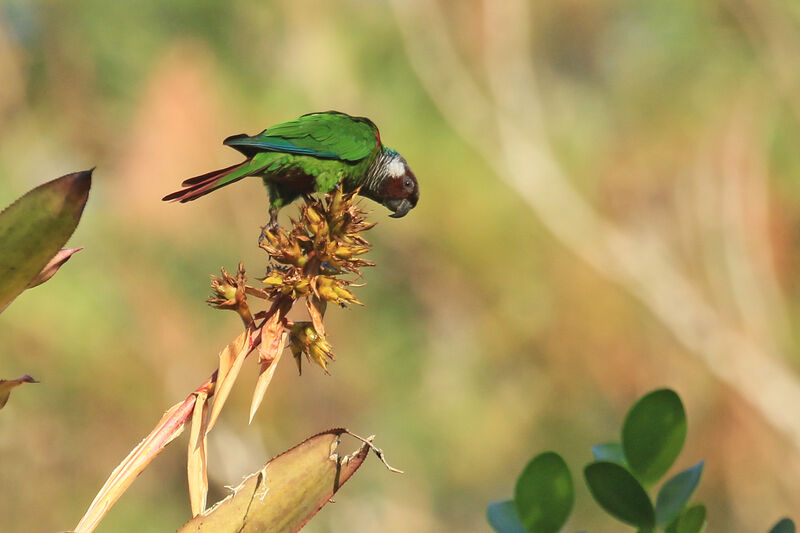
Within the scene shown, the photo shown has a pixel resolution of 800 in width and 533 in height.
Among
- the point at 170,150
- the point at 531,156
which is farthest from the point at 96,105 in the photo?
the point at 531,156

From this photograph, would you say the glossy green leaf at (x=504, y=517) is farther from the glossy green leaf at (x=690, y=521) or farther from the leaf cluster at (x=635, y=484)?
the glossy green leaf at (x=690, y=521)

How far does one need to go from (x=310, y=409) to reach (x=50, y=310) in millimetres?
1254

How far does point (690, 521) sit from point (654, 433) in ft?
0.22

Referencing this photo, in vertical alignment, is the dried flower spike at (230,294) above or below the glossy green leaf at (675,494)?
above

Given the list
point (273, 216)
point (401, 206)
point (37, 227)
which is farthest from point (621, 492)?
point (401, 206)

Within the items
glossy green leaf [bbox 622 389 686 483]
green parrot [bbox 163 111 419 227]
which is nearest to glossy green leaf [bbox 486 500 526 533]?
glossy green leaf [bbox 622 389 686 483]

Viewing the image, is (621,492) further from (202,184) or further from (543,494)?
(202,184)

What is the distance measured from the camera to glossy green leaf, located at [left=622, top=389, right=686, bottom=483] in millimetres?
618

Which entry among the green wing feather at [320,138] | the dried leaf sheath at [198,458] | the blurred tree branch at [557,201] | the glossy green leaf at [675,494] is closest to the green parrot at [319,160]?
the green wing feather at [320,138]

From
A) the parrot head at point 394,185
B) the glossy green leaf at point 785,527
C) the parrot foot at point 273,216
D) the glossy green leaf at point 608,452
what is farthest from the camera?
the parrot head at point 394,185

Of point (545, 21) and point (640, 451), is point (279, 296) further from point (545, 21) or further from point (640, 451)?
point (545, 21)

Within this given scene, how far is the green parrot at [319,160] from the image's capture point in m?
1.28

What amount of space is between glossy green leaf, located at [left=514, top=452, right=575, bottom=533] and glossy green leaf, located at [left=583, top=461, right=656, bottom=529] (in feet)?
0.16

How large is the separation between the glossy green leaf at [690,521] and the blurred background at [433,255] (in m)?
3.12
